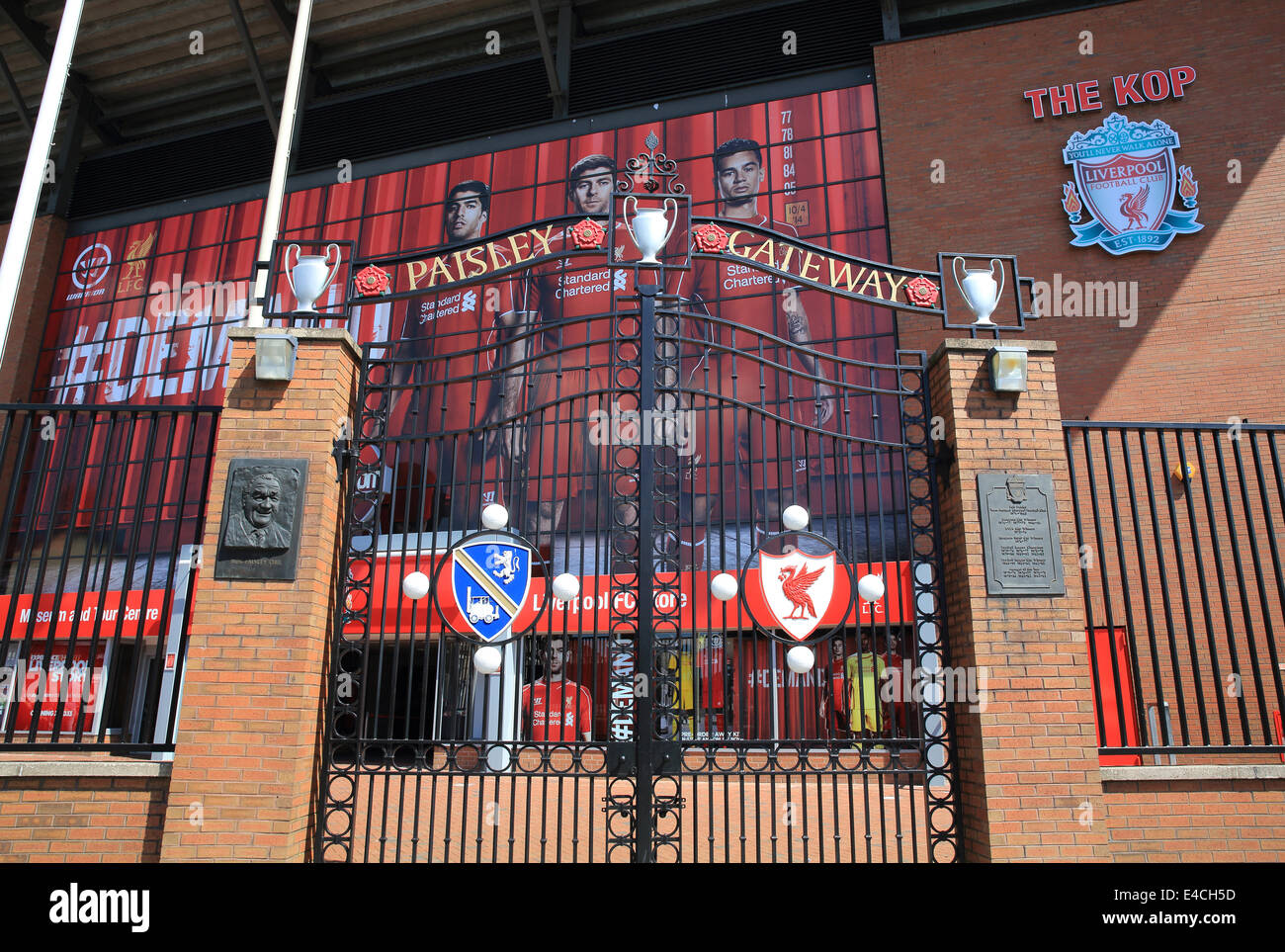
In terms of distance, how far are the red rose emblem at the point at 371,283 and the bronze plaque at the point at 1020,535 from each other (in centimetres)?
436

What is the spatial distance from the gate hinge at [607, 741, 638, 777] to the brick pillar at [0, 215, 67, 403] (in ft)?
72.4

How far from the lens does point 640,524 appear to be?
530 cm

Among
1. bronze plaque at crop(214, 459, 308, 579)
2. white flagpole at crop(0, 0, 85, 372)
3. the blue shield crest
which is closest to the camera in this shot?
bronze plaque at crop(214, 459, 308, 579)

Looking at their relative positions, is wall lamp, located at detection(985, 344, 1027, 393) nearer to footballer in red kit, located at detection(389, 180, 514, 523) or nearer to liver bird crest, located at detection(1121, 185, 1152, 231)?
liver bird crest, located at detection(1121, 185, 1152, 231)

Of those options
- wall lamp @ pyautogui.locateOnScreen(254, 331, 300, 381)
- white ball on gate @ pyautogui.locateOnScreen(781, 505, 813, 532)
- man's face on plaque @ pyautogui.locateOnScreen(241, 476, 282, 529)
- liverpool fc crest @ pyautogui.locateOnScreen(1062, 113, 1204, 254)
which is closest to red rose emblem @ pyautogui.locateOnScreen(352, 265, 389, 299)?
wall lamp @ pyautogui.locateOnScreen(254, 331, 300, 381)

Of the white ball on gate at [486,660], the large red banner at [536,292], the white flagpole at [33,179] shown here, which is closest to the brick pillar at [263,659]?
the white ball on gate at [486,660]

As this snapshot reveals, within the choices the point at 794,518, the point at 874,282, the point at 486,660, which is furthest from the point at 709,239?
the point at 486,660

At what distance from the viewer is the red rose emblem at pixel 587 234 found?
5.99 m

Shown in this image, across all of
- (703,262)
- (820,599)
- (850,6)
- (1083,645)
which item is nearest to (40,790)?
(820,599)

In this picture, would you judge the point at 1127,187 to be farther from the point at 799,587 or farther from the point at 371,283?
the point at 371,283

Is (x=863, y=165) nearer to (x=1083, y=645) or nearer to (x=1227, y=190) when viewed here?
(x=1227, y=190)

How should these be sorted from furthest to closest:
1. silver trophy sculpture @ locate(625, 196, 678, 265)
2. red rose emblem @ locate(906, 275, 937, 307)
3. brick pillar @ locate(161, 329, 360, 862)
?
red rose emblem @ locate(906, 275, 937, 307) < silver trophy sculpture @ locate(625, 196, 678, 265) < brick pillar @ locate(161, 329, 360, 862)

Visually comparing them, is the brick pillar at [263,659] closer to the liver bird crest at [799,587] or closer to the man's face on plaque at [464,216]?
the liver bird crest at [799,587]

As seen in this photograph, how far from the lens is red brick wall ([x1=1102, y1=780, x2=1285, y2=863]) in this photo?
494 centimetres
